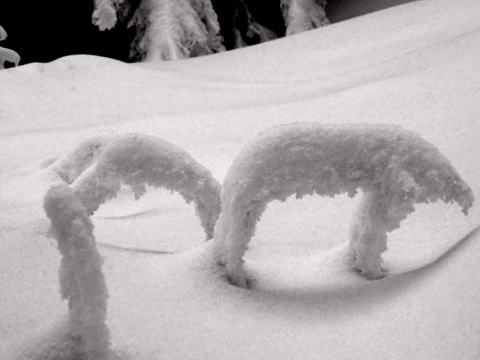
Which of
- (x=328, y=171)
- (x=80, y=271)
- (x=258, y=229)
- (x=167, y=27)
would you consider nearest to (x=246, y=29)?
(x=167, y=27)

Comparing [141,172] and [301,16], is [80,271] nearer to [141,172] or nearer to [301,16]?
[141,172]

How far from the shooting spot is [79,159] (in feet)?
7.12

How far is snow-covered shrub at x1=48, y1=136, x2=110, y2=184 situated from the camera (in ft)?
7.00

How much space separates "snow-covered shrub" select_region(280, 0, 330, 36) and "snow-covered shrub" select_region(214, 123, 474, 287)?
543 centimetres

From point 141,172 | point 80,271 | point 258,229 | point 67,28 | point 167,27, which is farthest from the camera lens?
point 67,28

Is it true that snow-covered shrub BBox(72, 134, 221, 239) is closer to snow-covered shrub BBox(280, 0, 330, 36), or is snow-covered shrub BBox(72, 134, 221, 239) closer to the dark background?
snow-covered shrub BBox(280, 0, 330, 36)

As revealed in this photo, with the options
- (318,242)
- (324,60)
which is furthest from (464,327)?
(324,60)

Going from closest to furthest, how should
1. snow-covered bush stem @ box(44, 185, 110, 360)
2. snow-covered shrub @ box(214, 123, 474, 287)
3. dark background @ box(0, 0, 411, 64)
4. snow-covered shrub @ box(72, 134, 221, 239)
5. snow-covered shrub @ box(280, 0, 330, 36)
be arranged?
snow-covered bush stem @ box(44, 185, 110, 360) → snow-covered shrub @ box(214, 123, 474, 287) → snow-covered shrub @ box(72, 134, 221, 239) → snow-covered shrub @ box(280, 0, 330, 36) → dark background @ box(0, 0, 411, 64)

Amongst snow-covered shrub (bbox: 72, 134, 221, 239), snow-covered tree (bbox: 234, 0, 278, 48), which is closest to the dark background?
snow-covered tree (bbox: 234, 0, 278, 48)

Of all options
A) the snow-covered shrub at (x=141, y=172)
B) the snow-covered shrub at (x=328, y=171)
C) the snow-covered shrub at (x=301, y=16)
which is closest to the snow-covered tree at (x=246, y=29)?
the snow-covered shrub at (x=301, y=16)

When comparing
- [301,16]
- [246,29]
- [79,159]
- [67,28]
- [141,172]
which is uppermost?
[141,172]

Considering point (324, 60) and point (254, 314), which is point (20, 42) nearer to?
point (324, 60)

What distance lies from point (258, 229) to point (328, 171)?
0.53 meters

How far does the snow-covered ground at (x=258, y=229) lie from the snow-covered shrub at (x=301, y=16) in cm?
278
